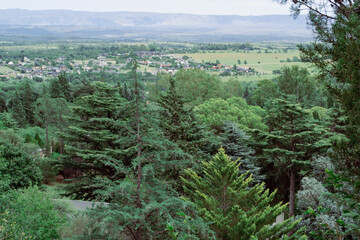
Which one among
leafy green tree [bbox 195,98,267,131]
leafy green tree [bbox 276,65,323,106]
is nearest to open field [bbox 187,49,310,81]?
leafy green tree [bbox 276,65,323,106]

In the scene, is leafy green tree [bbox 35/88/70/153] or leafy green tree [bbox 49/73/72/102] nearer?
leafy green tree [bbox 35/88/70/153]

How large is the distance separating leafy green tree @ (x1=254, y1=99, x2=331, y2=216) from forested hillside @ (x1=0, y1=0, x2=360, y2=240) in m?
0.07

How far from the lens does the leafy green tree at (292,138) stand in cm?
1845

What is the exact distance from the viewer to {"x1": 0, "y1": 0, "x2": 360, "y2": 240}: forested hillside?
8078mm

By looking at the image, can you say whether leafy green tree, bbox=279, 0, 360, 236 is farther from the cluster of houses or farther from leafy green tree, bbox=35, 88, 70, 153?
the cluster of houses

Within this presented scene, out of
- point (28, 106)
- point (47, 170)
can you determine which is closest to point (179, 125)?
point (47, 170)

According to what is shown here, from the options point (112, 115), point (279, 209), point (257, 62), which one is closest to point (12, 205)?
point (279, 209)

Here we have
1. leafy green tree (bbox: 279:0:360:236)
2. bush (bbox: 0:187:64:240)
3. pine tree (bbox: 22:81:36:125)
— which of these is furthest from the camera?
pine tree (bbox: 22:81:36:125)

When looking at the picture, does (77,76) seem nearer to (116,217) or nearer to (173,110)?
(173,110)

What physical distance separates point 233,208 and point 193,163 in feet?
8.68

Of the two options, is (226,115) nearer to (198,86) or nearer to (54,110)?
(198,86)

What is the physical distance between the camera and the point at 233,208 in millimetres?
10969

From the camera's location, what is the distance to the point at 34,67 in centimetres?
13175

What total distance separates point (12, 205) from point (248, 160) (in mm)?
13317
